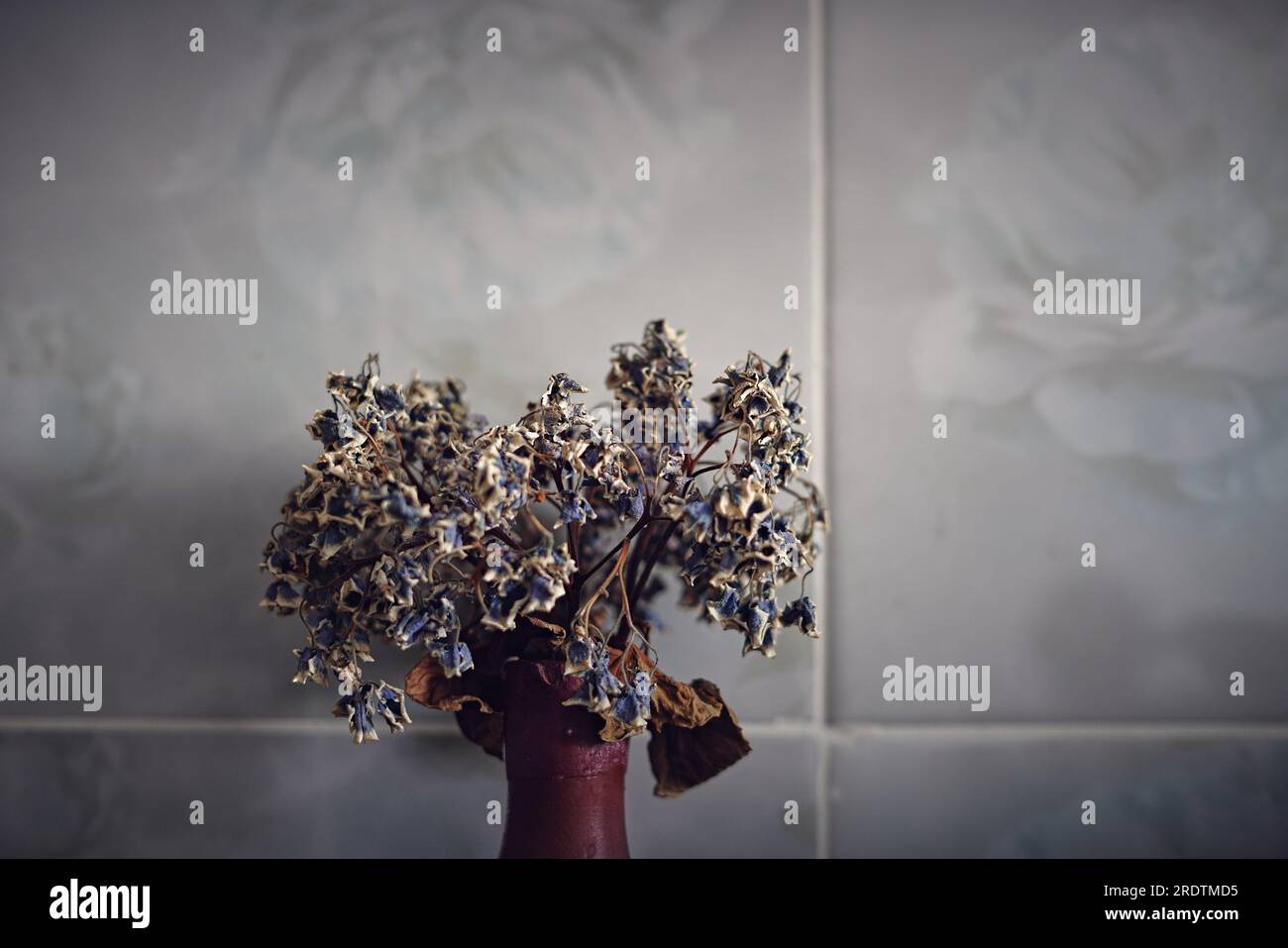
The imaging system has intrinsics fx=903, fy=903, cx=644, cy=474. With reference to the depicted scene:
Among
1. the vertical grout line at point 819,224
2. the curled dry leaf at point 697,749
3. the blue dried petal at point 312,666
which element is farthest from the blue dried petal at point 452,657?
the vertical grout line at point 819,224

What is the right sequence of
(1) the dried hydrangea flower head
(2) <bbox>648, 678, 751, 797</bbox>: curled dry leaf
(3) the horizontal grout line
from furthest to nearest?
(3) the horizontal grout line < (2) <bbox>648, 678, 751, 797</bbox>: curled dry leaf < (1) the dried hydrangea flower head

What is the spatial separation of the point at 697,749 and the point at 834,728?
0.94ft

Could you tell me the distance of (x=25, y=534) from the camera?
1130 millimetres

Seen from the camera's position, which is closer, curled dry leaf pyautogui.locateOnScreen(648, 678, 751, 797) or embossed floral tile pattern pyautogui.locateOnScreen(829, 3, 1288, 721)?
curled dry leaf pyautogui.locateOnScreen(648, 678, 751, 797)

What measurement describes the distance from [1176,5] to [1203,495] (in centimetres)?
63

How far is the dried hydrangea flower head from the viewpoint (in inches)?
30.2

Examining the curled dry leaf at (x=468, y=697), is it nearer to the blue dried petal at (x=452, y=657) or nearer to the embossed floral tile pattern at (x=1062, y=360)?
the blue dried petal at (x=452, y=657)

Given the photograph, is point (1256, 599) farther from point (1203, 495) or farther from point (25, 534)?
point (25, 534)

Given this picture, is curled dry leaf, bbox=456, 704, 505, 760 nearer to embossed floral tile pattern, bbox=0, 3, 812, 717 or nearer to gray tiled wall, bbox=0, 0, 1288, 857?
gray tiled wall, bbox=0, 0, 1288, 857

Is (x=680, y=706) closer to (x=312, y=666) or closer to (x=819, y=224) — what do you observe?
(x=312, y=666)

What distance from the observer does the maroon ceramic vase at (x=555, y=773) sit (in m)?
0.82

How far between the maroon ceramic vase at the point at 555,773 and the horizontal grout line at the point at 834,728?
31 centimetres

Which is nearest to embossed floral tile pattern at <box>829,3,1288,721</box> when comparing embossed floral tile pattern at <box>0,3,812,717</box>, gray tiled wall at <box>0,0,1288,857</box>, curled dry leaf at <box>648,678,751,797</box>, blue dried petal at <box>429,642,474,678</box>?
gray tiled wall at <box>0,0,1288,857</box>
